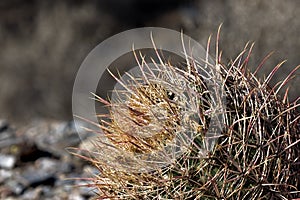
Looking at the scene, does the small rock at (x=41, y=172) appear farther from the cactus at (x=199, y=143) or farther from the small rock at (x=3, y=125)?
the cactus at (x=199, y=143)

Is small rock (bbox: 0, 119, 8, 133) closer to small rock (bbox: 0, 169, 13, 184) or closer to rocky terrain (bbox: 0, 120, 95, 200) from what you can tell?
rocky terrain (bbox: 0, 120, 95, 200)

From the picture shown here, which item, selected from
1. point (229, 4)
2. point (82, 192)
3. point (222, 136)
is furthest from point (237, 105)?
point (229, 4)

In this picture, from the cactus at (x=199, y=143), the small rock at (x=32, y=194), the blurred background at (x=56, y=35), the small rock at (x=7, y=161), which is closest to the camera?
the cactus at (x=199, y=143)

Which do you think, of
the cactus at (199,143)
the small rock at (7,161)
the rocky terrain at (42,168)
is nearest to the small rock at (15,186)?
the rocky terrain at (42,168)

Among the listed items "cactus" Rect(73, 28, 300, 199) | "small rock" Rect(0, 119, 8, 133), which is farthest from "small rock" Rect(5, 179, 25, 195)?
"cactus" Rect(73, 28, 300, 199)

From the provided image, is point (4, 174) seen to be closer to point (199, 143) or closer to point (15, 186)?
point (15, 186)

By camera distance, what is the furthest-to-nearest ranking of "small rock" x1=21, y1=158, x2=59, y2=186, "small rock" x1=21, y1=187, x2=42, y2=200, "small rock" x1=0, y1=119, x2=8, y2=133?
"small rock" x1=0, y1=119, x2=8, y2=133 < "small rock" x1=21, y1=158, x2=59, y2=186 < "small rock" x1=21, y1=187, x2=42, y2=200
